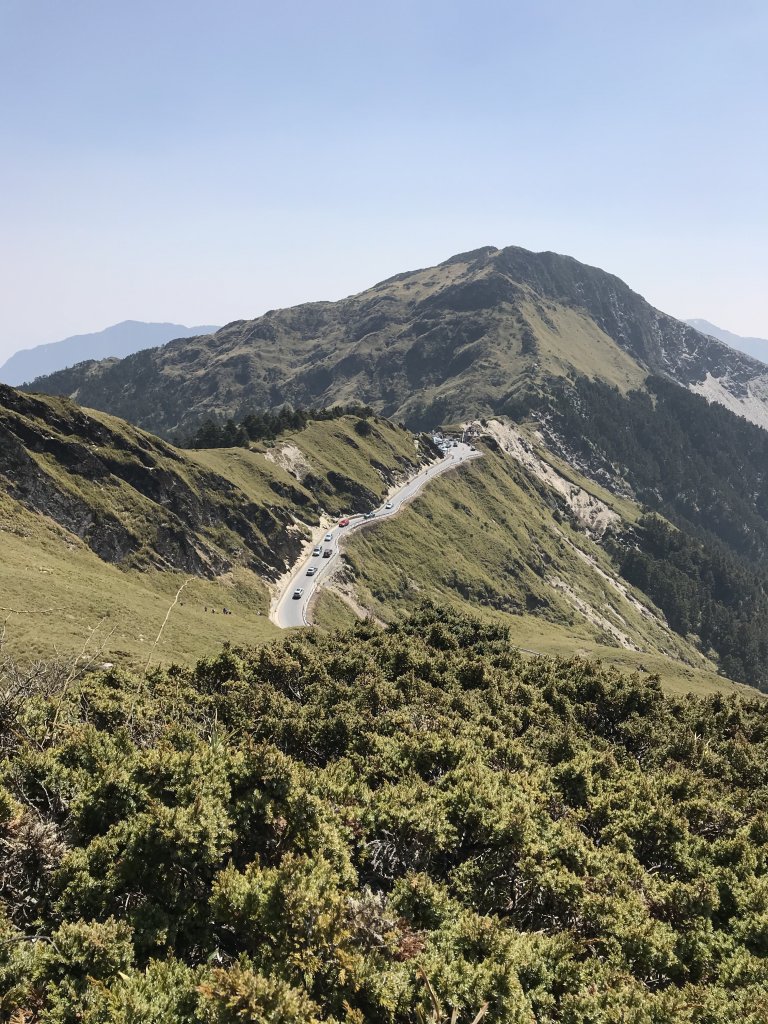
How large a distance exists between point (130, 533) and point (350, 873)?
86.7 m

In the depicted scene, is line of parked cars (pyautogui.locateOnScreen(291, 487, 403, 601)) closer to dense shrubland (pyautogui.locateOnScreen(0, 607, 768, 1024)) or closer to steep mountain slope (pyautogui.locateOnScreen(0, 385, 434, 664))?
steep mountain slope (pyautogui.locateOnScreen(0, 385, 434, 664))

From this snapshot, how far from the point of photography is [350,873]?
888 inches

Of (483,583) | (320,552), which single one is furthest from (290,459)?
(483,583)

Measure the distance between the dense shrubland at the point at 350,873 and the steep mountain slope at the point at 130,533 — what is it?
19902 mm

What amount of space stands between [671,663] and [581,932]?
11662 cm

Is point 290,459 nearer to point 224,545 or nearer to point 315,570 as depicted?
point 315,570

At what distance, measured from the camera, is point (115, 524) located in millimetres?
97250

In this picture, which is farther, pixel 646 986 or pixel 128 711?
pixel 128 711

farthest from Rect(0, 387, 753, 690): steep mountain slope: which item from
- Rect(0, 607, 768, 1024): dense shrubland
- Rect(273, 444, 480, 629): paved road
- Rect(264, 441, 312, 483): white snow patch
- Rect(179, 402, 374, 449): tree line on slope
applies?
Rect(0, 607, 768, 1024): dense shrubland

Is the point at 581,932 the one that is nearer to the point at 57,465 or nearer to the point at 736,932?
the point at 736,932

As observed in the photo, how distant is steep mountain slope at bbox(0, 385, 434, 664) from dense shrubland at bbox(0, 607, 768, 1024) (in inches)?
784

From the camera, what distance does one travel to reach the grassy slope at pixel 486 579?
125 metres

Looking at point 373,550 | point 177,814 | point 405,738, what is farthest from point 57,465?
point 177,814

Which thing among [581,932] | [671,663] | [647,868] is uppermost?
[581,932]
